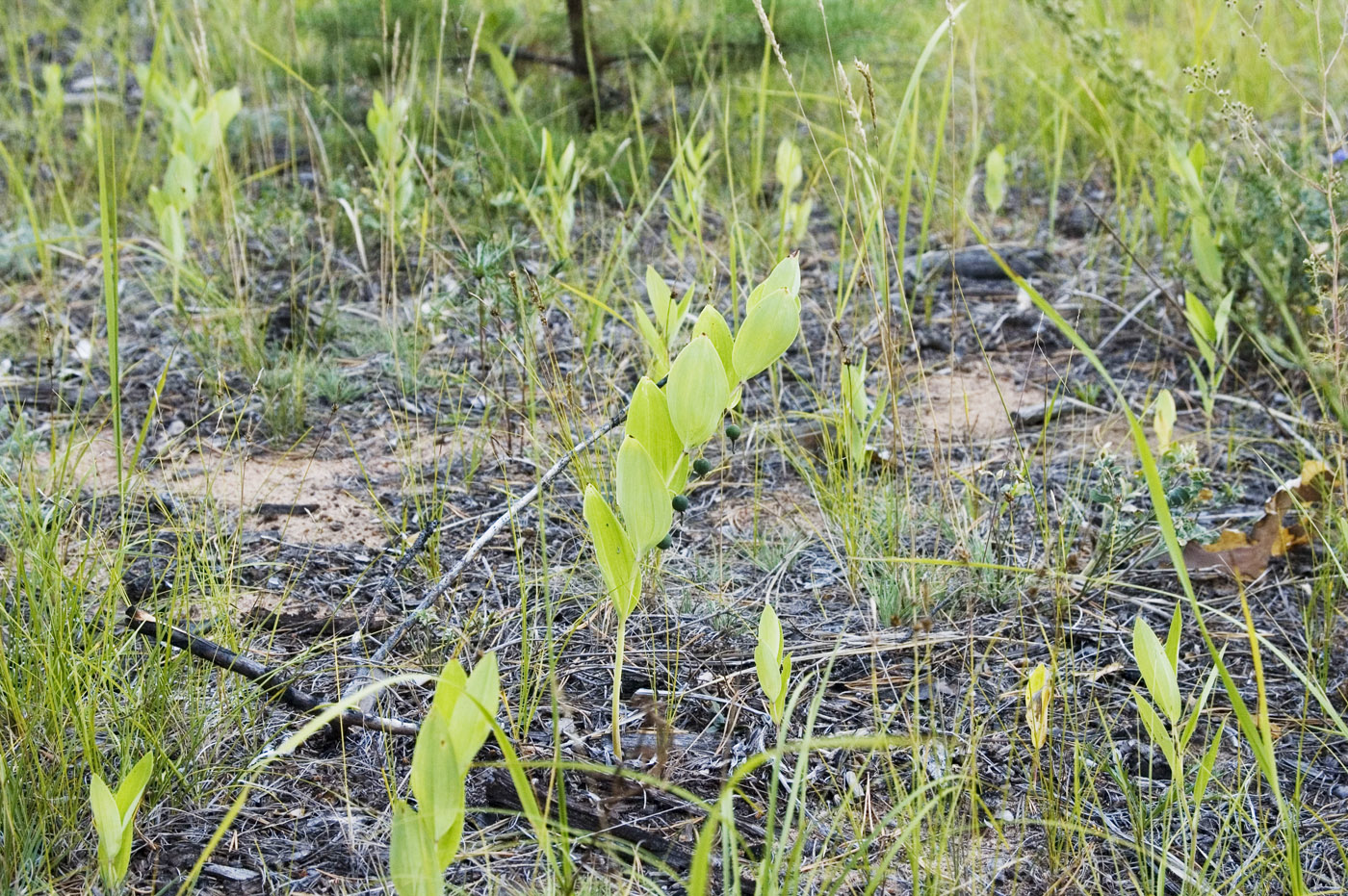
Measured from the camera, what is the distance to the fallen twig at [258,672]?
121cm

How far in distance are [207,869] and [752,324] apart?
2.49ft

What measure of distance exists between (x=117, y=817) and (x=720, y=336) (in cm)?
74

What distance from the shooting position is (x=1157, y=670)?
112 cm

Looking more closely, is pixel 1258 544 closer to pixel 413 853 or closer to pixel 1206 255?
pixel 1206 255

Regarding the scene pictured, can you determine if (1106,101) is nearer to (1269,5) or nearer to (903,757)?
(1269,5)

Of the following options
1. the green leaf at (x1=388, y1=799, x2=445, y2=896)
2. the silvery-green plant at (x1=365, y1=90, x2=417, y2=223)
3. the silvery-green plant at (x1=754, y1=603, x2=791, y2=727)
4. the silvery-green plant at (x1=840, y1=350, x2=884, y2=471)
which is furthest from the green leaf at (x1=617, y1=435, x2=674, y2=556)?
the silvery-green plant at (x1=365, y1=90, x2=417, y2=223)

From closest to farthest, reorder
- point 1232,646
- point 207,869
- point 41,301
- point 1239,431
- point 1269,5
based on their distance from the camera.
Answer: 1. point 207,869
2. point 1232,646
3. point 1239,431
4. point 41,301
5. point 1269,5

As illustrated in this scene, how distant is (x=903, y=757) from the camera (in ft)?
4.25

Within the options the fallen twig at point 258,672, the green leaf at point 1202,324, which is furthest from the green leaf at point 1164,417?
the fallen twig at point 258,672

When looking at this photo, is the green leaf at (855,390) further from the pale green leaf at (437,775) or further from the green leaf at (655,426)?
the pale green leaf at (437,775)

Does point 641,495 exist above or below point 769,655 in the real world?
above

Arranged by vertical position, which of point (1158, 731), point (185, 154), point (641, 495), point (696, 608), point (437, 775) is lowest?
point (696, 608)

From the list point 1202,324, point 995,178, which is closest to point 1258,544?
point 1202,324

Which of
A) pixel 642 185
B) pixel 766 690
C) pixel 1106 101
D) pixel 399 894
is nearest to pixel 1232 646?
pixel 766 690
